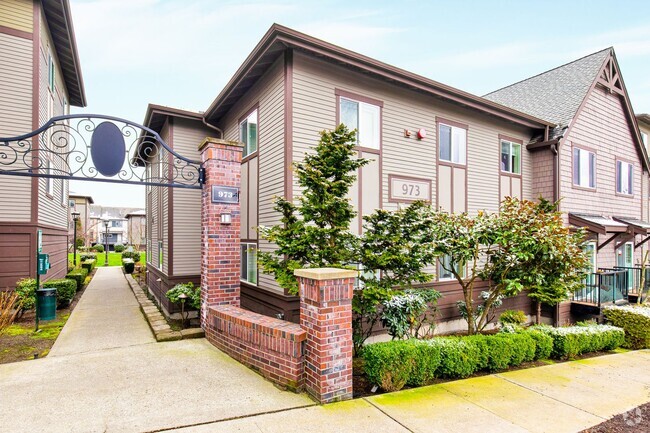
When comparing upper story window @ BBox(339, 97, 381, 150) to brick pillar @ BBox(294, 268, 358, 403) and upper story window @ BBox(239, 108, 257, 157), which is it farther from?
brick pillar @ BBox(294, 268, 358, 403)

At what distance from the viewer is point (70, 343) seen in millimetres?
6840

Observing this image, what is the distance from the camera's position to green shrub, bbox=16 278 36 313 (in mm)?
8516

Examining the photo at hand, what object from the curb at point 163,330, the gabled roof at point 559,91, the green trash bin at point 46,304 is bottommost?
the curb at point 163,330

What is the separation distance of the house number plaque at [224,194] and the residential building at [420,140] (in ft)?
3.07

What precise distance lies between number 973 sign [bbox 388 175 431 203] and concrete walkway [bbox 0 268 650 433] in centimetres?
446

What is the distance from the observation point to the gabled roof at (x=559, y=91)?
12.2 metres

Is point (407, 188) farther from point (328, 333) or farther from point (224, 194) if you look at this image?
point (328, 333)

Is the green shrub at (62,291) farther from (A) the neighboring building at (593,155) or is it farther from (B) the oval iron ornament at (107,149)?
(A) the neighboring building at (593,155)

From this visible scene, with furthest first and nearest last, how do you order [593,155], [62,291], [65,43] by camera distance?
1. [593,155]
2. [65,43]
3. [62,291]

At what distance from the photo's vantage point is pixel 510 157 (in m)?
11.6

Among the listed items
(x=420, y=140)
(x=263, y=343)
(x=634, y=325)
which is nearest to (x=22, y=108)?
(x=263, y=343)

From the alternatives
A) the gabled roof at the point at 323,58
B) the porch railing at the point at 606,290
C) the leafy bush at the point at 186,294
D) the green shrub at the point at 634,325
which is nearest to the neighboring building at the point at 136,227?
the gabled roof at the point at 323,58

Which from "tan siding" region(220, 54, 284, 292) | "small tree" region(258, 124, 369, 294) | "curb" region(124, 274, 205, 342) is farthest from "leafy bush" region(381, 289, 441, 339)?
"curb" region(124, 274, 205, 342)

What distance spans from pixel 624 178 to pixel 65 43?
21085mm
